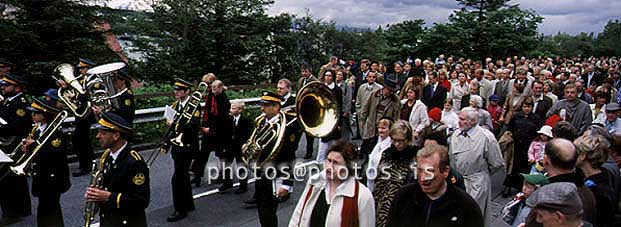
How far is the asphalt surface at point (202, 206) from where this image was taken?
20.3ft

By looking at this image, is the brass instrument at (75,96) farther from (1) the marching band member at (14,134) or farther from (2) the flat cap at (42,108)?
(2) the flat cap at (42,108)

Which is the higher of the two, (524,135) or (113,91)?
(113,91)

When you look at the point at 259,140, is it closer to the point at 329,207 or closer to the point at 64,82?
the point at 329,207

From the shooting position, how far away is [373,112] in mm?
8617

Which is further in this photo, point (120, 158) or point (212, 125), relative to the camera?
point (212, 125)

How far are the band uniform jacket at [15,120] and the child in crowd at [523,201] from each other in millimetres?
5891

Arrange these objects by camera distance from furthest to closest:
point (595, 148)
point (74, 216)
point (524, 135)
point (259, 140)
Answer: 1. point (524, 135)
2. point (74, 216)
3. point (259, 140)
4. point (595, 148)

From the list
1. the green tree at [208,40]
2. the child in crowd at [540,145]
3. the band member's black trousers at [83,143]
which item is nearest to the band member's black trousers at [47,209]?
the band member's black trousers at [83,143]

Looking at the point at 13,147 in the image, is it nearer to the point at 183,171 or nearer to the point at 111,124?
the point at 183,171

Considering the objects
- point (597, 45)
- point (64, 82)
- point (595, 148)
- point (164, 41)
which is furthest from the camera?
point (597, 45)

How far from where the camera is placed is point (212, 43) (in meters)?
16.7

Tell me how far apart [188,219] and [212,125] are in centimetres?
170

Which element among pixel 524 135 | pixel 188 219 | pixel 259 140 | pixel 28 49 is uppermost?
pixel 28 49

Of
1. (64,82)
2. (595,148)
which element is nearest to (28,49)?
(64,82)
